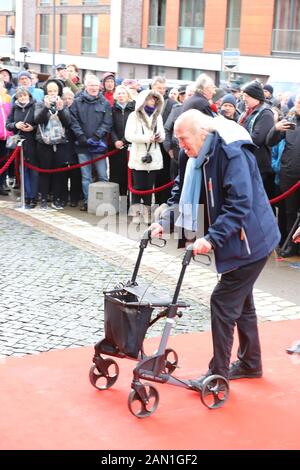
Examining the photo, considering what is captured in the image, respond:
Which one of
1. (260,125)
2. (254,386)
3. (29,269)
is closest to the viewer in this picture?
(254,386)

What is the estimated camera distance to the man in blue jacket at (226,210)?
5.33 m

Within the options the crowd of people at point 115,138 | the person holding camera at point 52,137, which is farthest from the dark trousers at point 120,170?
the person holding camera at point 52,137

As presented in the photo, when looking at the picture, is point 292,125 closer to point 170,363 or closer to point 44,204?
point 170,363

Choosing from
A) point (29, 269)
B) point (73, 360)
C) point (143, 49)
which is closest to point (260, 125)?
point (29, 269)

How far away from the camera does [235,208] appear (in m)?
5.31

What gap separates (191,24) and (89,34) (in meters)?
10.7

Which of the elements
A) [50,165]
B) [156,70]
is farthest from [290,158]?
[156,70]

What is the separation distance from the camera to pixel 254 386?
19.8 feet

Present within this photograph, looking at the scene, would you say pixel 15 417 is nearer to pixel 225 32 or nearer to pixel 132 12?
pixel 225 32

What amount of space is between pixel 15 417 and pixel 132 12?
4050 centimetres

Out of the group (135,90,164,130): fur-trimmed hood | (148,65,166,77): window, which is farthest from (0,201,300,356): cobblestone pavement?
(148,65,166,77): window

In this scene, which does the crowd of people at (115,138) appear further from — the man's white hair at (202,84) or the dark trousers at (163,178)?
the man's white hair at (202,84)

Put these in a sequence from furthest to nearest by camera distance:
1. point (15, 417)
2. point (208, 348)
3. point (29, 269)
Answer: point (29, 269) → point (208, 348) → point (15, 417)

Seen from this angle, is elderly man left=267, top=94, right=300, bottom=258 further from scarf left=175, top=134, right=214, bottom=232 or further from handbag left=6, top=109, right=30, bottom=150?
handbag left=6, top=109, right=30, bottom=150
